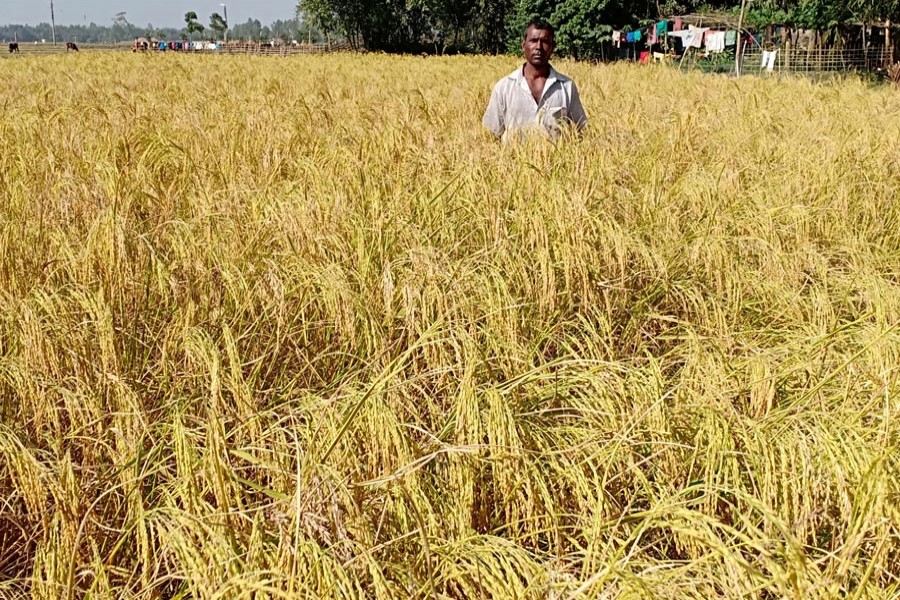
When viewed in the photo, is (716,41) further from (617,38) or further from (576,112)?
(576,112)

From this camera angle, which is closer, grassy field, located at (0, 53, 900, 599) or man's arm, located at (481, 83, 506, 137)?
grassy field, located at (0, 53, 900, 599)

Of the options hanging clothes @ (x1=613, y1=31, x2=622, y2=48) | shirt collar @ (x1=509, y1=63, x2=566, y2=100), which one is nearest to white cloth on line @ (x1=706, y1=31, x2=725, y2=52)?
hanging clothes @ (x1=613, y1=31, x2=622, y2=48)

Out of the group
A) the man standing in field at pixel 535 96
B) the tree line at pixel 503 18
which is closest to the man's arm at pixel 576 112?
the man standing in field at pixel 535 96

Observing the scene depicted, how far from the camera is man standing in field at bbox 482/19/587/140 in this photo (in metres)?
3.22

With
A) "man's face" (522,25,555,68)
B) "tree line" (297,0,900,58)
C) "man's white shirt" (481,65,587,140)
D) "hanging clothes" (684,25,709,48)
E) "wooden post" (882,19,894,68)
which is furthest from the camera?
"hanging clothes" (684,25,709,48)

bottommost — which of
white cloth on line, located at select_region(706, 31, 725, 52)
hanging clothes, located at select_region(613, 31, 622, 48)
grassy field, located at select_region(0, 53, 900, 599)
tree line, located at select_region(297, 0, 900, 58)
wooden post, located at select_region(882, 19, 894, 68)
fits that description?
grassy field, located at select_region(0, 53, 900, 599)

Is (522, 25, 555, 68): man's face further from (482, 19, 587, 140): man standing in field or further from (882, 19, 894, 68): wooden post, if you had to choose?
(882, 19, 894, 68): wooden post

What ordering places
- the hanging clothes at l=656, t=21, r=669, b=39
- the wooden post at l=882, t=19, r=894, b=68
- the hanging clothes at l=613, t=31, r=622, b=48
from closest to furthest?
the wooden post at l=882, t=19, r=894, b=68 < the hanging clothes at l=656, t=21, r=669, b=39 < the hanging clothes at l=613, t=31, r=622, b=48

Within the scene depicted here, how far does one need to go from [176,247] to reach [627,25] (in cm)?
2670

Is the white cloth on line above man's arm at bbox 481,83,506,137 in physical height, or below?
above

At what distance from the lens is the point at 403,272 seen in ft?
5.65

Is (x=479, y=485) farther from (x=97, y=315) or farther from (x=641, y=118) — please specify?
(x=641, y=118)

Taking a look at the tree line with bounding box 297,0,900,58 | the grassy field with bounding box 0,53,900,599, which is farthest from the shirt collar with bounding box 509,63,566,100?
the tree line with bounding box 297,0,900,58

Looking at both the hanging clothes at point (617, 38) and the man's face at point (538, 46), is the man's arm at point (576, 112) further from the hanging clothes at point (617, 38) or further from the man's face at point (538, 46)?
the hanging clothes at point (617, 38)
